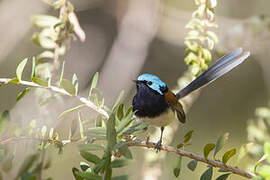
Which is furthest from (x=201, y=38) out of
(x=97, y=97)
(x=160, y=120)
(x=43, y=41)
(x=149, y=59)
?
(x=149, y=59)

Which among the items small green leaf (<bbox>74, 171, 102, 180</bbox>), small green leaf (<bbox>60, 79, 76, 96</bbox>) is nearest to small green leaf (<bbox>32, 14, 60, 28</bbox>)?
small green leaf (<bbox>60, 79, 76, 96</bbox>)

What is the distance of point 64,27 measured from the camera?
223cm

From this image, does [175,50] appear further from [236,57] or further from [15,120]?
[15,120]

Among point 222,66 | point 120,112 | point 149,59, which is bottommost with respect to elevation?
point 120,112

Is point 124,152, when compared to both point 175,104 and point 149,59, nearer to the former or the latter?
point 175,104

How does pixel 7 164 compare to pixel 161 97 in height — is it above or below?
below

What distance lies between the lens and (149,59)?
7734mm

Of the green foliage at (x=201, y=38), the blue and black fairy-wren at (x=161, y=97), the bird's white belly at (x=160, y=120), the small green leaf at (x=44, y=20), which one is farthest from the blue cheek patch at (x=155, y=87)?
the small green leaf at (x=44, y=20)

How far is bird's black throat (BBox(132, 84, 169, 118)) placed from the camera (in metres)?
3.01

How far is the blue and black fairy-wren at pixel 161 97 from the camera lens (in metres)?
2.96

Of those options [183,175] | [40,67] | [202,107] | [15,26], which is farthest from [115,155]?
[202,107]

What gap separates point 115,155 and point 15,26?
3443 millimetres

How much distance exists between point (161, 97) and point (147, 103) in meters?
0.17

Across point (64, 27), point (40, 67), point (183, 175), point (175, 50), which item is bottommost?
point (183, 175)
